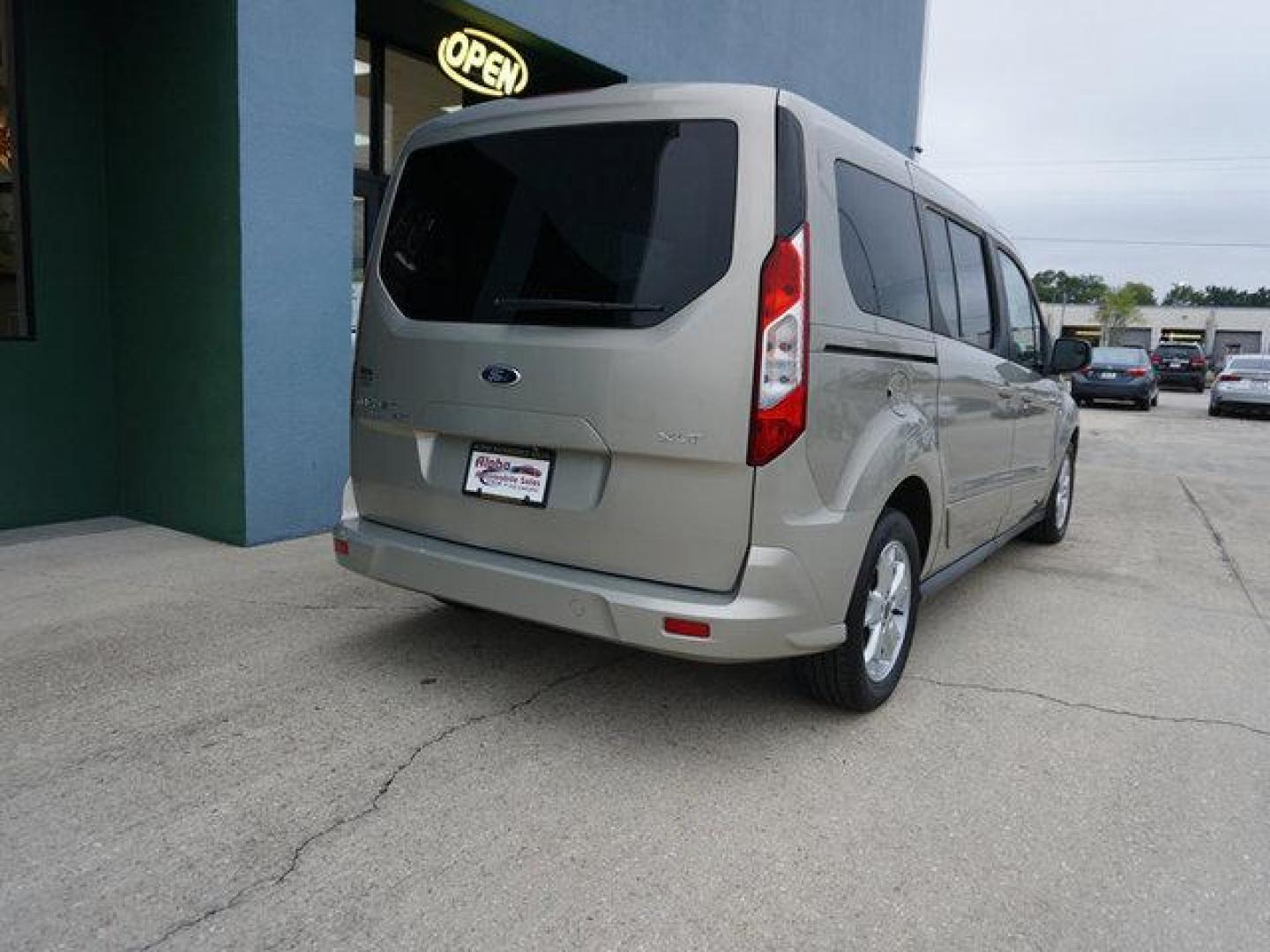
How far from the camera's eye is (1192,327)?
80.8 meters

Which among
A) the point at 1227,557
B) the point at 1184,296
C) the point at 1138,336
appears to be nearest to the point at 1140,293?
the point at 1138,336

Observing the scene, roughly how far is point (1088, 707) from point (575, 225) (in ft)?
8.43

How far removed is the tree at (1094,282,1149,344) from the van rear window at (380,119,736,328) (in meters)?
81.4

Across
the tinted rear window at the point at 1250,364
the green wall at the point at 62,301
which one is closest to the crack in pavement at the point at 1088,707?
the green wall at the point at 62,301

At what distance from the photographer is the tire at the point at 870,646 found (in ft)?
10.6

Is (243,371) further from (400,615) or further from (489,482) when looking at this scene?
(489,482)

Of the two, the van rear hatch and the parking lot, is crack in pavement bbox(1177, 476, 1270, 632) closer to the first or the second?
the parking lot

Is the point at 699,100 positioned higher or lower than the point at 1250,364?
higher

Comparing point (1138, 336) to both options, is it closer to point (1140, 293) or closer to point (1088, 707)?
point (1140, 293)

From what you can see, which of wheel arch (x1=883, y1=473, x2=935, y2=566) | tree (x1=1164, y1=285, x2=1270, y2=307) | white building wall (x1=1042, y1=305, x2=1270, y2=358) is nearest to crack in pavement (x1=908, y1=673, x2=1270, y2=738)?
wheel arch (x1=883, y1=473, x2=935, y2=566)

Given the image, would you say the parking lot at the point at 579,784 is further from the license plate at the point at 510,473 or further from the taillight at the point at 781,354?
the taillight at the point at 781,354

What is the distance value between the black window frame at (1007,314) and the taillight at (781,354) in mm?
2191

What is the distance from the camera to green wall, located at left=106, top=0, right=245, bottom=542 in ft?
17.4

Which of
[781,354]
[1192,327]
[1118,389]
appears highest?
[1192,327]
